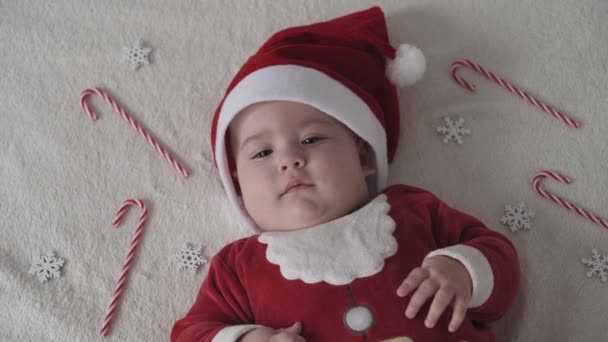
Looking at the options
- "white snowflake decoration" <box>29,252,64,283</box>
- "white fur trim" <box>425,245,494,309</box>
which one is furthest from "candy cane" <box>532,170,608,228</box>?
"white snowflake decoration" <box>29,252,64,283</box>

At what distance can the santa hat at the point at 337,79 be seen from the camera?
1.23 metres

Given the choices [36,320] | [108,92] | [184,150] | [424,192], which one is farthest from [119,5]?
[424,192]

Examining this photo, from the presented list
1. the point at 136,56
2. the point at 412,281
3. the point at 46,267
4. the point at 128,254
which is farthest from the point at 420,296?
the point at 136,56

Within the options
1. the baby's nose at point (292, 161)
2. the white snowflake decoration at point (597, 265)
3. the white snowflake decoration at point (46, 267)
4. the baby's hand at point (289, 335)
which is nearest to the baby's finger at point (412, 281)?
the baby's hand at point (289, 335)

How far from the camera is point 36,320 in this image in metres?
1.26

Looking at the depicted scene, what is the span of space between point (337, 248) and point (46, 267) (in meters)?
0.63

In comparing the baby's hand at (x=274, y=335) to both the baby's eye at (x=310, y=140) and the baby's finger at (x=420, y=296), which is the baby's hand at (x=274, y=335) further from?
the baby's eye at (x=310, y=140)

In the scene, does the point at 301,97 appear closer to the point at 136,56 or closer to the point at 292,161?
the point at 292,161

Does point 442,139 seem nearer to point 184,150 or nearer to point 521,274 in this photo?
point 521,274

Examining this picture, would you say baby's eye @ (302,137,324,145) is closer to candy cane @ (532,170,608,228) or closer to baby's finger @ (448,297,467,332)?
baby's finger @ (448,297,467,332)

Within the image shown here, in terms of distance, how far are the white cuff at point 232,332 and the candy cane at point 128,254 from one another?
295mm

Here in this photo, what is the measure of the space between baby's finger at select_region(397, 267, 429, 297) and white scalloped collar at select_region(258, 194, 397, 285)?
66 mm

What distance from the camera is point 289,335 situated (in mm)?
1033

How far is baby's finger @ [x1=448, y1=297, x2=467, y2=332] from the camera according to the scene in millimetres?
1048
